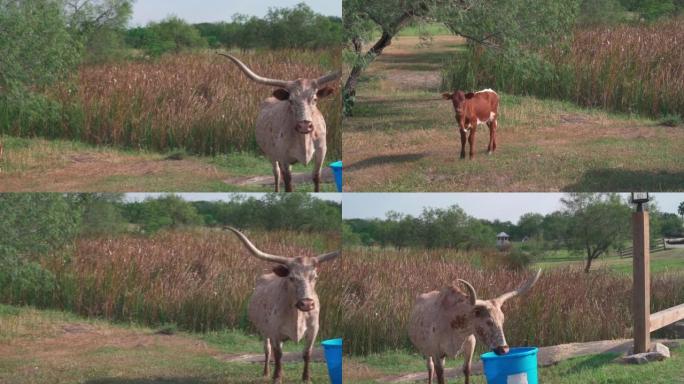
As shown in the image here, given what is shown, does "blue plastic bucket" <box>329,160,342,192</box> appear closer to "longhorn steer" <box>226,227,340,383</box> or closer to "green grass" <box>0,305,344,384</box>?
"longhorn steer" <box>226,227,340,383</box>

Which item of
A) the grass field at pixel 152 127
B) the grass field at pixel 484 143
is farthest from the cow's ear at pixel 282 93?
the grass field at pixel 152 127

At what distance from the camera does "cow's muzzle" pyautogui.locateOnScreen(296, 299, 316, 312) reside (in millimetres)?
10438

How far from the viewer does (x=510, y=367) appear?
32.9 feet

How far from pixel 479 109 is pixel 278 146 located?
8.46ft

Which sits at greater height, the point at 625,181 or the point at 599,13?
the point at 599,13

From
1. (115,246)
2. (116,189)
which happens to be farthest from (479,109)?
(115,246)

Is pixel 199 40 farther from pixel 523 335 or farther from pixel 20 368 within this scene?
pixel 523 335

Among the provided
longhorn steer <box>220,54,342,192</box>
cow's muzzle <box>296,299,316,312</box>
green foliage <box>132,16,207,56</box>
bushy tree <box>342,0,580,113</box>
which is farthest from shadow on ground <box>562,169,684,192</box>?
green foliage <box>132,16,207,56</box>

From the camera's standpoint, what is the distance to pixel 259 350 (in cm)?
1384

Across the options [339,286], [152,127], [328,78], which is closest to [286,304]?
[339,286]

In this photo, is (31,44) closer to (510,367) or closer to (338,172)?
(338,172)

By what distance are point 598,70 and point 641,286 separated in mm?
4995

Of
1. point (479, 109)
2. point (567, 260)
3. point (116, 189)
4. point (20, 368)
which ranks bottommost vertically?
point (20, 368)

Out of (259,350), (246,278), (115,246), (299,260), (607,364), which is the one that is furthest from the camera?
(115,246)
